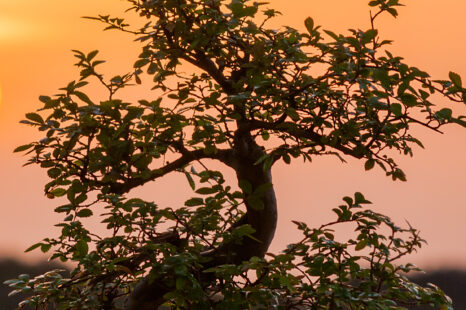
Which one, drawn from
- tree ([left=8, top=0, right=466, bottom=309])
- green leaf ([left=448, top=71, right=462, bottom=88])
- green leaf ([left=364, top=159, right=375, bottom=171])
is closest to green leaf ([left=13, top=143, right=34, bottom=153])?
tree ([left=8, top=0, right=466, bottom=309])

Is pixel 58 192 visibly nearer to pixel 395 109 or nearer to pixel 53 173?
pixel 53 173

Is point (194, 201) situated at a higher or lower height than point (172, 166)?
lower

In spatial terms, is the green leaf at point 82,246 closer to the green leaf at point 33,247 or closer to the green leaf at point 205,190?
the green leaf at point 33,247

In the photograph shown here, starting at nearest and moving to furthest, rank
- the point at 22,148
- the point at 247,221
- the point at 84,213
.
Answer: the point at 22,148
the point at 84,213
the point at 247,221

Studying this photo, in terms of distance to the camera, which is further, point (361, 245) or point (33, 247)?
point (361, 245)

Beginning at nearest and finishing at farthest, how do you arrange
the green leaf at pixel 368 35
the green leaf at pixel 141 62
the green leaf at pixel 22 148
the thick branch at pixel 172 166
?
Answer: the green leaf at pixel 368 35 < the green leaf at pixel 22 148 < the green leaf at pixel 141 62 < the thick branch at pixel 172 166

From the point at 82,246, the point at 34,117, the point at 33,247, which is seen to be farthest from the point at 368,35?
the point at 33,247

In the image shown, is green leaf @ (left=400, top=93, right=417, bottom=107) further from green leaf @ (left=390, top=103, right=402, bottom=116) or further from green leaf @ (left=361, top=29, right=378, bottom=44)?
green leaf @ (left=361, top=29, right=378, bottom=44)

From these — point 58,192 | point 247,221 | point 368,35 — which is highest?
point 368,35

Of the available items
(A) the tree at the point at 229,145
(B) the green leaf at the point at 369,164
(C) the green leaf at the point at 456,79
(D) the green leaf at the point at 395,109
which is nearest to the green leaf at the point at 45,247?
(A) the tree at the point at 229,145

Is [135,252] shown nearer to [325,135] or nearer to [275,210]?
[275,210]

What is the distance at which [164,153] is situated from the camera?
2.31 m

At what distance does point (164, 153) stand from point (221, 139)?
0.64 ft

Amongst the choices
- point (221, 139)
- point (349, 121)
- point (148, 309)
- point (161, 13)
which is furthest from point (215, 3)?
point (148, 309)
